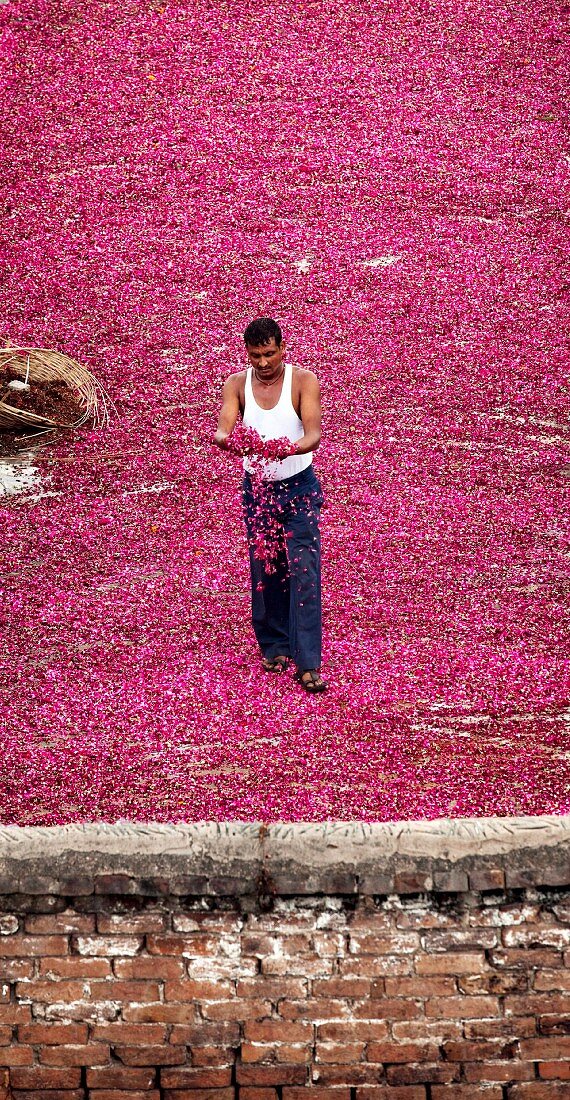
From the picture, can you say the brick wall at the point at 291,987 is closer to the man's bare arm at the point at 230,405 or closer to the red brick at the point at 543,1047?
the red brick at the point at 543,1047

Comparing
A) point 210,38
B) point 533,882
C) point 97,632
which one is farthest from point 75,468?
point 210,38

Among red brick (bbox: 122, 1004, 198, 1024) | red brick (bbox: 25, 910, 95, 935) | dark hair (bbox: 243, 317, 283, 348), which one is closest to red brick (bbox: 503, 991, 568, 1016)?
red brick (bbox: 122, 1004, 198, 1024)

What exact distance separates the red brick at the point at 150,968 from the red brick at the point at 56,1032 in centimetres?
27

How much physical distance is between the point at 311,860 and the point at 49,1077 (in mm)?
1321

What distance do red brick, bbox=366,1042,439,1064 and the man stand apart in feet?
6.48

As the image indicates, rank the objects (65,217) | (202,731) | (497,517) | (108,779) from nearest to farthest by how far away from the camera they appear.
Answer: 1. (108,779)
2. (202,731)
3. (497,517)
4. (65,217)

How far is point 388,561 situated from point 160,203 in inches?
257

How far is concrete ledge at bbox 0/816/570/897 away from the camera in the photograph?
4.55 m

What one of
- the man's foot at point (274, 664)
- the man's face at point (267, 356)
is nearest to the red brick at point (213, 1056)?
the man's foot at point (274, 664)

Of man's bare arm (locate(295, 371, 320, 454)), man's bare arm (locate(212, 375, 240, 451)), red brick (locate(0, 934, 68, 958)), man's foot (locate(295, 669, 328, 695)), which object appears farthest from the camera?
man's foot (locate(295, 669, 328, 695))

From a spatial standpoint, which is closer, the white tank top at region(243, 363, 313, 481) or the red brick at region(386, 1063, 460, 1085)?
the red brick at region(386, 1063, 460, 1085)

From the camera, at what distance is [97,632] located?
7.18 m

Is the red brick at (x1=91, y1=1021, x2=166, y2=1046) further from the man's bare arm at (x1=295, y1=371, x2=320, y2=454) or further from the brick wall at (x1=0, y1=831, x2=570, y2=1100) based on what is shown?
the man's bare arm at (x1=295, y1=371, x2=320, y2=454)

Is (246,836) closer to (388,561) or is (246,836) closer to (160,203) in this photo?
(388,561)
